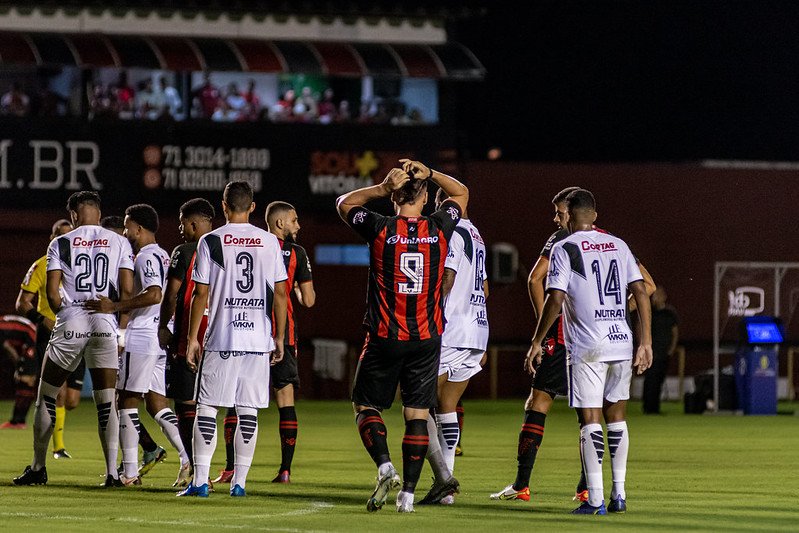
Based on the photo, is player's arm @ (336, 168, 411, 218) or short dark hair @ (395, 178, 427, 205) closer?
player's arm @ (336, 168, 411, 218)

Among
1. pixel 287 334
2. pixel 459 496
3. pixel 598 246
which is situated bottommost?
pixel 459 496

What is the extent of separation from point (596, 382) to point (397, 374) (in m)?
1.34

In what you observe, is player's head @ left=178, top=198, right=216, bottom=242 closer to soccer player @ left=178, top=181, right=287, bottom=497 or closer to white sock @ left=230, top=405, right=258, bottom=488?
soccer player @ left=178, top=181, right=287, bottom=497

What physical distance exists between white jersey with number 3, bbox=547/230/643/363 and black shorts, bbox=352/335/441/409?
37.5 inches

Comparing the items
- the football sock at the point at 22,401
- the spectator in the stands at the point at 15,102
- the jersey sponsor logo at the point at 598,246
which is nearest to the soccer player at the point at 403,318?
the jersey sponsor logo at the point at 598,246

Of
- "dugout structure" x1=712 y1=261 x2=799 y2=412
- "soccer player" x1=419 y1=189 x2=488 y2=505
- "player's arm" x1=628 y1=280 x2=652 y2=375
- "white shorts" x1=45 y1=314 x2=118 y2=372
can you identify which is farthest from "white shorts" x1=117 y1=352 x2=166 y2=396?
"dugout structure" x1=712 y1=261 x2=799 y2=412

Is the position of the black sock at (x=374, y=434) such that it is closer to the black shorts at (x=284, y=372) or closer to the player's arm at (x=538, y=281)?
the player's arm at (x=538, y=281)

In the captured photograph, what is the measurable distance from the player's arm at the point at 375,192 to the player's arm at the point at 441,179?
7 cm

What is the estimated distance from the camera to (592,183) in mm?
32281

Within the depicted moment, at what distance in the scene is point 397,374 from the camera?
36.5 ft

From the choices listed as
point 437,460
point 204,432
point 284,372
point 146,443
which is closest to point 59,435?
point 146,443

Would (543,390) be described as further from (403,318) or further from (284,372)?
(284,372)

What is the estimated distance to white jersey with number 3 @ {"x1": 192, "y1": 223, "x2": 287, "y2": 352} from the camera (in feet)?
37.9

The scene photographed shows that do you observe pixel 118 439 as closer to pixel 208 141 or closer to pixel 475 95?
pixel 208 141
